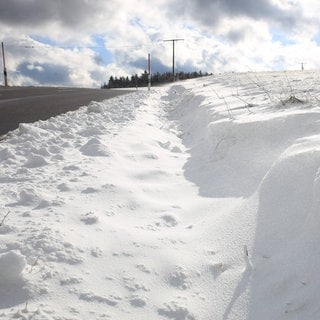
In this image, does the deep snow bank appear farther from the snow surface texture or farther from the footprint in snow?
the footprint in snow

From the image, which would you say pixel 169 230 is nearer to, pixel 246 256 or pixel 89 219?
pixel 89 219

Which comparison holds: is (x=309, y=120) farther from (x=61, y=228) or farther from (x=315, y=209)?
(x=61, y=228)

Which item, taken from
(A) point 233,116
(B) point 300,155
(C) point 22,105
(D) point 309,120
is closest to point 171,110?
(C) point 22,105

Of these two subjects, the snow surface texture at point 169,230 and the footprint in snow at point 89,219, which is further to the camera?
the footprint in snow at point 89,219

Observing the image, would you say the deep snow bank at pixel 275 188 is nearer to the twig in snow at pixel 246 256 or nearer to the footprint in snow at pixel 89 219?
the twig in snow at pixel 246 256

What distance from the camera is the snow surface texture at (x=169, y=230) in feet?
6.59

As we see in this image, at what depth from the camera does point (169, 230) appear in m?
2.83

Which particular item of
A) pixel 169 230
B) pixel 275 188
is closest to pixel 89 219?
pixel 169 230

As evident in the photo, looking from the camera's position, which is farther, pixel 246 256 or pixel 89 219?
pixel 89 219

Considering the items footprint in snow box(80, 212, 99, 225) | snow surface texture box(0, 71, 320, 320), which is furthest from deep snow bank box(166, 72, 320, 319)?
footprint in snow box(80, 212, 99, 225)

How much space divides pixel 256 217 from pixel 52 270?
1279mm

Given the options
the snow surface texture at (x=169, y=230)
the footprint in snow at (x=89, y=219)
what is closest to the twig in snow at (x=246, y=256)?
Answer: the snow surface texture at (x=169, y=230)

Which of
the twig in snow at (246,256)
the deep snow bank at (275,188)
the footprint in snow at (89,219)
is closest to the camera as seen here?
the deep snow bank at (275,188)

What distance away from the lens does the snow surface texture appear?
2.01m
